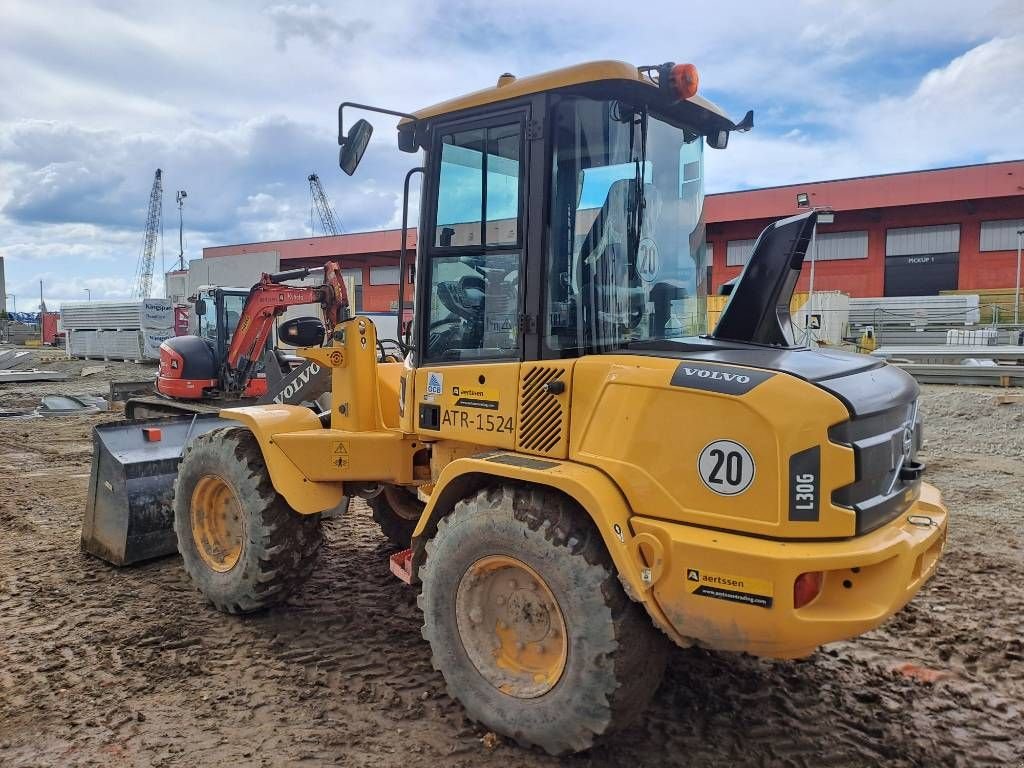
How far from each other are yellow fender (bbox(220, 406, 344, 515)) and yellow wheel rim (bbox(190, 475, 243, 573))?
45 cm

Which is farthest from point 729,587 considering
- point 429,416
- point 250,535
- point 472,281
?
point 250,535

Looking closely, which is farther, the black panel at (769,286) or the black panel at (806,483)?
the black panel at (769,286)

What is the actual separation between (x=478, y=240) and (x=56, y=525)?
4.96 metres

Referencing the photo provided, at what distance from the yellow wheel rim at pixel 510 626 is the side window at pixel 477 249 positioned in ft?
3.00

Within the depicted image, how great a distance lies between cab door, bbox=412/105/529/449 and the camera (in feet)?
10.6

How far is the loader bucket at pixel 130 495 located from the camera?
5.09 metres

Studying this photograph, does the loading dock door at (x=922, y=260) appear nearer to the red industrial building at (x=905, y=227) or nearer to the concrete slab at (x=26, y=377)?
the red industrial building at (x=905, y=227)

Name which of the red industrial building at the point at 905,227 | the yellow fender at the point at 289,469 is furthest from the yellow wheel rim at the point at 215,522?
the red industrial building at the point at 905,227

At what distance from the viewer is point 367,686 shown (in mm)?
3570

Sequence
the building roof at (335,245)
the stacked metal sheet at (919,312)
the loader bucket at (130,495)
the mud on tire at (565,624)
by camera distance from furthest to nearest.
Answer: the building roof at (335,245), the stacked metal sheet at (919,312), the loader bucket at (130,495), the mud on tire at (565,624)

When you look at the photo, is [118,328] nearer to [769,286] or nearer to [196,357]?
[196,357]

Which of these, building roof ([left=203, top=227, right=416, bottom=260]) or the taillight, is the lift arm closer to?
the taillight

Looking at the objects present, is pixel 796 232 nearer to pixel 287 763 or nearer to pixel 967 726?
pixel 967 726

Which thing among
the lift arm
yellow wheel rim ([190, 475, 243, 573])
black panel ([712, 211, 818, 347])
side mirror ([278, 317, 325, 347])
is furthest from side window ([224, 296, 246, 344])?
black panel ([712, 211, 818, 347])
